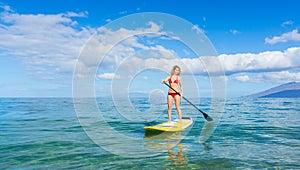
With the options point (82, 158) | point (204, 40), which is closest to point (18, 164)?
point (82, 158)

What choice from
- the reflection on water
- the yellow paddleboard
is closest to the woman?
the yellow paddleboard

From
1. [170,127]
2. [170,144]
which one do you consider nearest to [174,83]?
[170,127]

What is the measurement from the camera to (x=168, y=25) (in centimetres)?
1266

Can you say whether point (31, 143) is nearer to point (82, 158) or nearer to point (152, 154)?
point (82, 158)

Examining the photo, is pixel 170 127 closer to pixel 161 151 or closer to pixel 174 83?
pixel 174 83

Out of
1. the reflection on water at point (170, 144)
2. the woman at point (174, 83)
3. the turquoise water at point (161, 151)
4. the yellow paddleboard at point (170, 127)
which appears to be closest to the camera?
the turquoise water at point (161, 151)

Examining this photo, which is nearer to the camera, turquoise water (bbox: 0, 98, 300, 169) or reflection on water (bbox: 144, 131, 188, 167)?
turquoise water (bbox: 0, 98, 300, 169)

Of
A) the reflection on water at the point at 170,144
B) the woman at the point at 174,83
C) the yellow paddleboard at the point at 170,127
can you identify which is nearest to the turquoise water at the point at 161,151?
the reflection on water at the point at 170,144

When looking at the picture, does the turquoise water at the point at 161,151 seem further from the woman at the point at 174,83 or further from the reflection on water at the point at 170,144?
the woman at the point at 174,83

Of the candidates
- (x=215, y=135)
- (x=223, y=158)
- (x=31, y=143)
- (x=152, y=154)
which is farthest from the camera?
(x=215, y=135)

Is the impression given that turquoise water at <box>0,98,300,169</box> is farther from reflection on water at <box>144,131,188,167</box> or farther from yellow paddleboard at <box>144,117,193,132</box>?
yellow paddleboard at <box>144,117,193,132</box>

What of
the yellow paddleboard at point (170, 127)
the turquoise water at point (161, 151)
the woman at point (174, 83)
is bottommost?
the turquoise water at point (161, 151)

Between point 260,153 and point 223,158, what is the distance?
150 cm

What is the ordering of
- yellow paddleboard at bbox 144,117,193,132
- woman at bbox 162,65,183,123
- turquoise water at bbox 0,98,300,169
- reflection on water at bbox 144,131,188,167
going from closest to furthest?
turquoise water at bbox 0,98,300,169 → reflection on water at bbox 144,131,188,167 → yellow paddleboard at bbox 144,117,193,132 → woman at bbox 162,65,183,123
